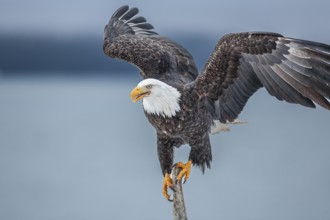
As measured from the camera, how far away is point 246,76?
3.17 meters

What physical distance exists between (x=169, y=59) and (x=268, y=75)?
0.78 meters

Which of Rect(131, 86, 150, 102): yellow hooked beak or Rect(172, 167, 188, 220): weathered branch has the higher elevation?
Rect(131, 86, 150, 102): yellow hooked beak

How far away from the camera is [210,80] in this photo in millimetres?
3277

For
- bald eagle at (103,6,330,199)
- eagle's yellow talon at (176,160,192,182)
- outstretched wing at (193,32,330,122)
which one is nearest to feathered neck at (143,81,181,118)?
bald eagle at (103,6,330,199)

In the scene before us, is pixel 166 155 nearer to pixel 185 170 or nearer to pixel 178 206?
pixel 185 170

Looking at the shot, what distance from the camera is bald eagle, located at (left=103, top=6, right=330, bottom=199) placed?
2996 millimetres

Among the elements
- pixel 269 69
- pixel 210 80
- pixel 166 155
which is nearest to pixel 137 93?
pixel 210 80

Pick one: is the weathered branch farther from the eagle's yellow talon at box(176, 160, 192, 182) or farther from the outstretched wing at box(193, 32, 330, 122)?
the outstretched wing at box(193, 32, 330, 122)

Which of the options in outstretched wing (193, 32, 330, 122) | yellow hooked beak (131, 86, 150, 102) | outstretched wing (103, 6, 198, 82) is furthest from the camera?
outstretched wing (103, 6, 198, 82)

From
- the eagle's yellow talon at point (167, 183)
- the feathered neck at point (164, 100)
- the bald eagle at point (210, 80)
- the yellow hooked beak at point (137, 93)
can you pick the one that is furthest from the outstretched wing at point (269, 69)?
the eagle's yellow talon at point (167, 183)

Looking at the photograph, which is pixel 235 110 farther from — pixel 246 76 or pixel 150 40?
pixel 150 40

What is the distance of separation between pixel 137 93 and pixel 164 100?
141 mm

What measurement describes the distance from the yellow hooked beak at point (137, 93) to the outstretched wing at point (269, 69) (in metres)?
0.27

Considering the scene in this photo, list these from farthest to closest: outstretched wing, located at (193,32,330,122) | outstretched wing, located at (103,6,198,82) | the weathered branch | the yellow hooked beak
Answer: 1. outstretched wing, located at (103,6,198,82)
2. the weathered branch
3. the yellow hooked beak
4. outstretched wing, located at (193,32,330,122)
